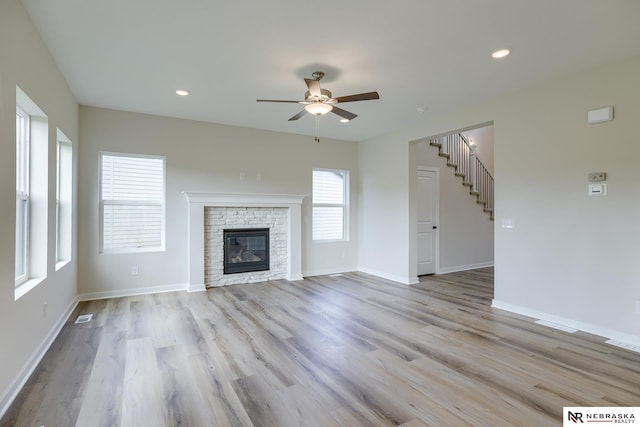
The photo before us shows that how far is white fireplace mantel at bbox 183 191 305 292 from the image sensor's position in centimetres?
514

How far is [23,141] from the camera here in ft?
9.20

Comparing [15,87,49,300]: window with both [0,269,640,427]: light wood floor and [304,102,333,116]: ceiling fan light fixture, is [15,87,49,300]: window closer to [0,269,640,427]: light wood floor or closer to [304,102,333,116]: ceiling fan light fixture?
[0,269,640,427]: light wood floor

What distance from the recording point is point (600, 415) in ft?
6.57

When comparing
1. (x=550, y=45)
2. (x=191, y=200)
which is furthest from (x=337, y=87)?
(x=191, y=200)

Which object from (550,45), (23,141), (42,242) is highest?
(550,45)

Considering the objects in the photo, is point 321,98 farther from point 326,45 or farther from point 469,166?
point 469,166

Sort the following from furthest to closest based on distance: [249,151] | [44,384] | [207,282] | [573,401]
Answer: [249,151], [207,282], [44,384], [573,401]

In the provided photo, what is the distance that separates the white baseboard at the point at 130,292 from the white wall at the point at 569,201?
4751mm

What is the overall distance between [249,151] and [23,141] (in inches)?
129

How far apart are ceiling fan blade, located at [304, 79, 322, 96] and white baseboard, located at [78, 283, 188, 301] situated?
378cm

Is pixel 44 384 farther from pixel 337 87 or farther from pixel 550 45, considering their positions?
pixel 550 45

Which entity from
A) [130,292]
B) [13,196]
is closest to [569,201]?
[13,196]

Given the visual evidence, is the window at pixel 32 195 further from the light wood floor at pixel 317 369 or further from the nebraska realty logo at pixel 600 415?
the nebraska realty logo at pixel 600 415

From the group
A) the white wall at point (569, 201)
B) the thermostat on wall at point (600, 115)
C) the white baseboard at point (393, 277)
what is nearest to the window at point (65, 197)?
the white baseboard at point (393, 277)
